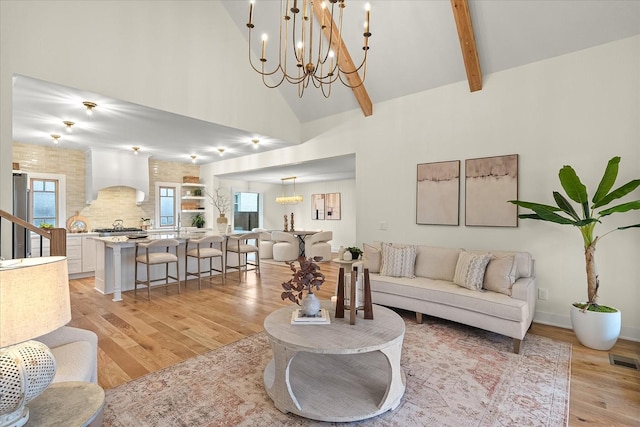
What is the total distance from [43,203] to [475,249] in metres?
7.86

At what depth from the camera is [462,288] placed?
11.5ft

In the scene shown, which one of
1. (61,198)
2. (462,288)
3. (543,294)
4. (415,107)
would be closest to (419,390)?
(462,288)

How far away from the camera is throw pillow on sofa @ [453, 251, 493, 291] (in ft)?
11.2

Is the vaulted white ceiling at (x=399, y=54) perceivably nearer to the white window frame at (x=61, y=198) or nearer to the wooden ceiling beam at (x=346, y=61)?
the wooden ceiling beam at (x=346, y=61)

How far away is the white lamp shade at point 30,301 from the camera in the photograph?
1047 mm

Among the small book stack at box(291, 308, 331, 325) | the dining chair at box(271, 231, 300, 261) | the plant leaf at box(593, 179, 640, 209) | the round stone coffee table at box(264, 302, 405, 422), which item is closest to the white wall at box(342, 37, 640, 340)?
the plant leaf at box(593, 179, 640, 209)

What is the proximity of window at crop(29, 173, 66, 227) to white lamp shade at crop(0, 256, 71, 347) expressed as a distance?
21.7 ft

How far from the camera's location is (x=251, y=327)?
11.8 ft

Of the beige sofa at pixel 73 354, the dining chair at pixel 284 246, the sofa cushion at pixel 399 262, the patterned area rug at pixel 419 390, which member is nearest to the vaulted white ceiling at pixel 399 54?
the sofa cushion at pixel 399 262

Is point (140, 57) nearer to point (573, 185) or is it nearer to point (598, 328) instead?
point (573, 185)

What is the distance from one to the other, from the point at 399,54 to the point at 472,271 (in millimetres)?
3009

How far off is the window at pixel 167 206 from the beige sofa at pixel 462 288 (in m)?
5.99

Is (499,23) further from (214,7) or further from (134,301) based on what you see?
(134,301)

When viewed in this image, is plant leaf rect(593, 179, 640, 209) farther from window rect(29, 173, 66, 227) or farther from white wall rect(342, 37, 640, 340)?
window rect(29, 173, 66, 227)
